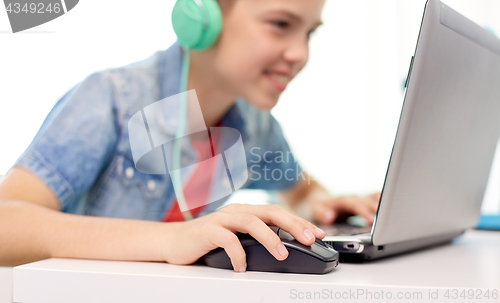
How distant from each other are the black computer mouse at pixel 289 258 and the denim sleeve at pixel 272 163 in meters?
0.75

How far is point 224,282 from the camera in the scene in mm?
312

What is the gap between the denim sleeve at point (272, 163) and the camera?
115 centimetres

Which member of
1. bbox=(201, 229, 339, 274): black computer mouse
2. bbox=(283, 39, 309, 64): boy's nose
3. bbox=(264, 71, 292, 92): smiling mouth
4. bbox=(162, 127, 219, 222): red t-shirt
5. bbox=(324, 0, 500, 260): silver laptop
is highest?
bbox=(283, 39, 309, 64): boy's nose

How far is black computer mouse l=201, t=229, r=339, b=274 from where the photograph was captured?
341mm

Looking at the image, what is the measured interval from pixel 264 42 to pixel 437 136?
54cm

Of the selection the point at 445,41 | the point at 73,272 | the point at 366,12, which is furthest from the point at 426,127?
the point at 366,12

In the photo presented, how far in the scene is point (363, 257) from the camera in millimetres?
409

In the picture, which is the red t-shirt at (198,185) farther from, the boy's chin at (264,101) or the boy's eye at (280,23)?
the boy's eye at (280,23)

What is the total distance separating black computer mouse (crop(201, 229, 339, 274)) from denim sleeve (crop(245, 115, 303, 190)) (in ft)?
2.47

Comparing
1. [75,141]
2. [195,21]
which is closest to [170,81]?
[195,21]

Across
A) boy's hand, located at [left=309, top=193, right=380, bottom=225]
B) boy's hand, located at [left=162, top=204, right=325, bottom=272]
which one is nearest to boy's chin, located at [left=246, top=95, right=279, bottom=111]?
boy's hand, located at [left=309, top=193, right=380, bottom=225]

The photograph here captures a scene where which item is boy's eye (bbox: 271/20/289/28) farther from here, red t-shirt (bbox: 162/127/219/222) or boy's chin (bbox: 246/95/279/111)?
red t-shirt (bbox: 162/127/219/222)

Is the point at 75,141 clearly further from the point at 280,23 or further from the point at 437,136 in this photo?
the point at 437,136

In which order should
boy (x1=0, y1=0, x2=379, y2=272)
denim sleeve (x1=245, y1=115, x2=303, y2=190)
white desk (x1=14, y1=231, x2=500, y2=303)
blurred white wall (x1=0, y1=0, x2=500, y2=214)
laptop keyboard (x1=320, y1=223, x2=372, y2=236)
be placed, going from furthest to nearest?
denim sleeve (x1=245, y1=115, x2=303, y2=190)
blurred white wall (x1=0, y1=0, x2=500, y2=214)
laptop keyboard (x1=320, y1=223, x2=372, y2=236)
boy (x1=0, y1=0, x2=379, y2=272)
white desk (x1=14, y1=231, x2=500, y2=303)
